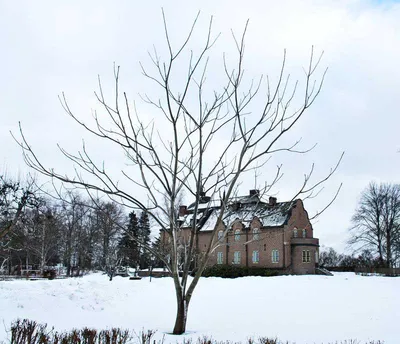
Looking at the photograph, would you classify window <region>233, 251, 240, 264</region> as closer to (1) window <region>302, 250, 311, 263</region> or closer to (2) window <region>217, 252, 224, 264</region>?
(2) window <region>217, 252, 224, 264</region>

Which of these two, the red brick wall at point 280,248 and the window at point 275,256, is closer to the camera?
the red brick wall at point 280,248

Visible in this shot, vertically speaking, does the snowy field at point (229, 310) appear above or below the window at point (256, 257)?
below

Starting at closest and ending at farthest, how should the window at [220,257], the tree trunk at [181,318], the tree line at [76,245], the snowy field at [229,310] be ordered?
the tree trunk at [181,318] < the snowy field at [229,310] < the tree line at [76,245] < the window at [220,257]

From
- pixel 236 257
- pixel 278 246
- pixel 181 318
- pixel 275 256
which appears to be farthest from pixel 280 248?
pixel 181 318

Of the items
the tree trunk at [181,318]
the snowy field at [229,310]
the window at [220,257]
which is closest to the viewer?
the tree trunk at [181,318]

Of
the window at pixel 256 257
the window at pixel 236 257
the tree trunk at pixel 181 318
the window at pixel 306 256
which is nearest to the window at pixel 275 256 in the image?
the window at pixel 256 257

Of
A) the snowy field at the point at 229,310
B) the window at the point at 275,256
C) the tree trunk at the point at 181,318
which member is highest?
the window at the point at 275,256

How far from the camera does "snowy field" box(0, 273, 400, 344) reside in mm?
10695

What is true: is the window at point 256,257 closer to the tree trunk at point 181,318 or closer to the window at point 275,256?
the window at point 275,256

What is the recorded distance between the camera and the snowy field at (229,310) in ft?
35.1

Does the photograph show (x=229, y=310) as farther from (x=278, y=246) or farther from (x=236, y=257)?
(x=236, y=257)

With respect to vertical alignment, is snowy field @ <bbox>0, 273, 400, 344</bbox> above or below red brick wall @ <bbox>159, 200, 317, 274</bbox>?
below

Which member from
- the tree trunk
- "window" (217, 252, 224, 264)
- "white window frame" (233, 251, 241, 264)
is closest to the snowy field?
the tree trunk

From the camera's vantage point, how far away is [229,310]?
53.3 ft
